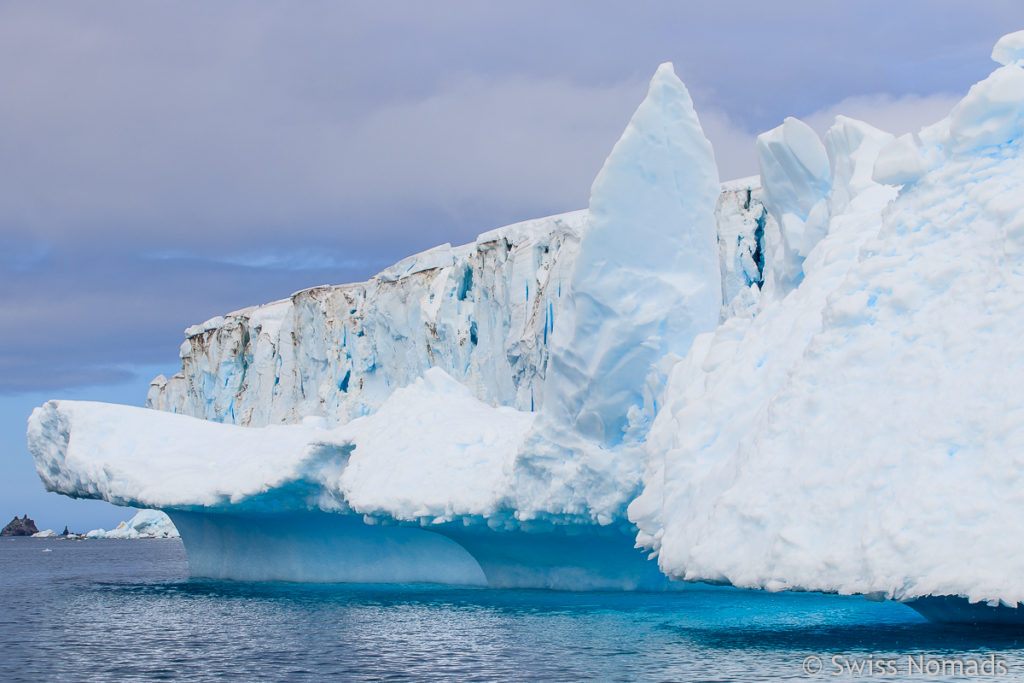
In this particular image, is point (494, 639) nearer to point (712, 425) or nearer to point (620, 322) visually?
point (712, 425)

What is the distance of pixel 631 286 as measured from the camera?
36.9 feet

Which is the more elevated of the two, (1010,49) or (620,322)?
(1010,49)

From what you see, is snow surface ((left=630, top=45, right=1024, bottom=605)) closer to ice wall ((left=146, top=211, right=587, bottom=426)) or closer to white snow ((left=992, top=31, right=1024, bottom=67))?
white snow ((left=992, top=31, right=1024, bottom=67))

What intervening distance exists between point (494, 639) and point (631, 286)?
4.04m

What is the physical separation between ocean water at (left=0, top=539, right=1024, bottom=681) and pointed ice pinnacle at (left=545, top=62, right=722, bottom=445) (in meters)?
2.20

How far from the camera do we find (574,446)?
448 inches

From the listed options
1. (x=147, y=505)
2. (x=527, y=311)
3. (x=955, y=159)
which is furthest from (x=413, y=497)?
(x=527, y=311)

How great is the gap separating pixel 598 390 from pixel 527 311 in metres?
13.6

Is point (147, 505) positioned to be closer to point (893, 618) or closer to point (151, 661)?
point (151, 661)

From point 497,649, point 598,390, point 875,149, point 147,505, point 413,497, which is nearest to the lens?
point 497,649

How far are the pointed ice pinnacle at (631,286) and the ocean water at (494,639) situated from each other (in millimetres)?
2200

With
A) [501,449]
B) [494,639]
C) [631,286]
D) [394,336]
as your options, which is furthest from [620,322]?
[394,336]

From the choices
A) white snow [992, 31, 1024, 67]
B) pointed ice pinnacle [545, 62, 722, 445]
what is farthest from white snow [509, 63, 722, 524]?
white snow [992, 31, 1024, 67]

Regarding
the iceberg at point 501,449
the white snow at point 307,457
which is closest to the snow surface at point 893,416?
the iceberg at point 501,449
